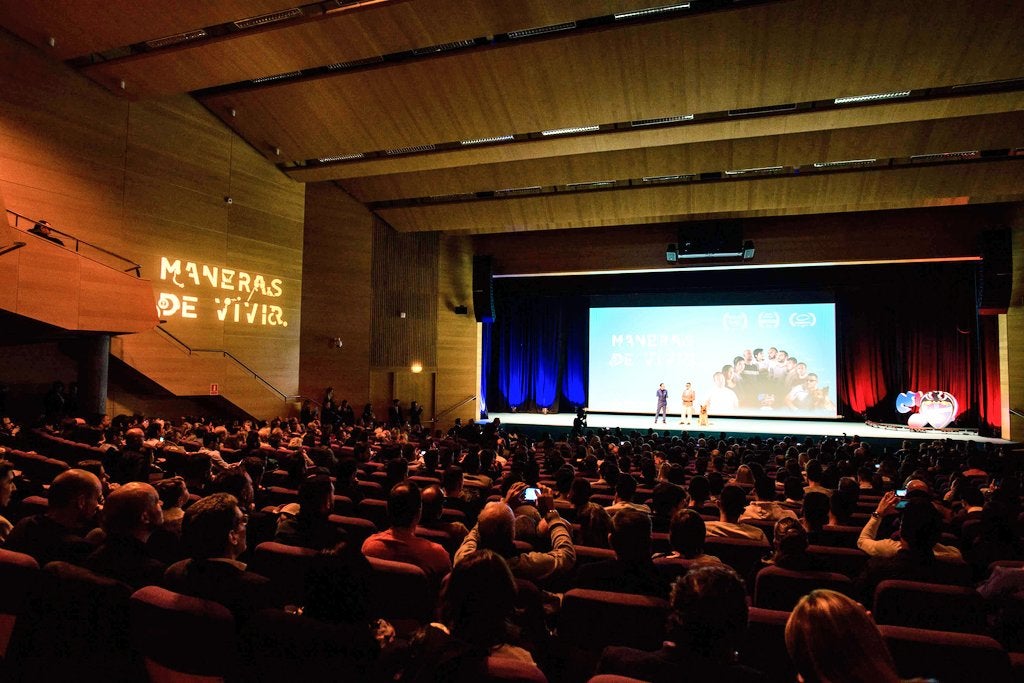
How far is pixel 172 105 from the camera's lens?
1139 centimetres

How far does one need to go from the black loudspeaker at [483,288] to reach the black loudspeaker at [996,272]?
1164 cm

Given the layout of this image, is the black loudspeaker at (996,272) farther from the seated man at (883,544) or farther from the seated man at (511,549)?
the seated man at (511,549)

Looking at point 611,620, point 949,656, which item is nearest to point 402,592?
point 611,620

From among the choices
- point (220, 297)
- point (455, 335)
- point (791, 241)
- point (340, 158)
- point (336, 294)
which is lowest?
point (455, 335)

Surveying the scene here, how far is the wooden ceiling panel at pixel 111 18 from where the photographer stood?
27.2 ft

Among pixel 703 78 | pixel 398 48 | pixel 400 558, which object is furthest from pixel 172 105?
pixel 400 558

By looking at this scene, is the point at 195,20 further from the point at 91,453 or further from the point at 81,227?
the point at 91,453

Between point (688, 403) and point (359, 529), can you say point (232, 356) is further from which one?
point (688, 403)

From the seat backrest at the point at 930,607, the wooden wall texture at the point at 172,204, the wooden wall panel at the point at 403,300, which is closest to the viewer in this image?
the seat backrest at the point at 930,607

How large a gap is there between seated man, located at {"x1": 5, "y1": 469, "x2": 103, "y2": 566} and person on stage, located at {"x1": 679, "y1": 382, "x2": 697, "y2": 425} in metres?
14.7

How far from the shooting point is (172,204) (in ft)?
37.3

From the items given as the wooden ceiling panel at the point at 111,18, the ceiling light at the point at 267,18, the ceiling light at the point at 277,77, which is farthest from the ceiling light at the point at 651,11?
the ceiling light at the point at 277,77

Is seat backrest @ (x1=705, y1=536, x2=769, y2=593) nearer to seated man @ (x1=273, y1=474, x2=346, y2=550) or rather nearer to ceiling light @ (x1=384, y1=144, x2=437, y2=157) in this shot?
seated man @ (x1=273, y1=474, x2=346, y2=550)

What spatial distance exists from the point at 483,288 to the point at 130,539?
15.2m
